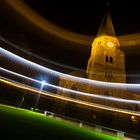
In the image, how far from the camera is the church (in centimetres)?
5235

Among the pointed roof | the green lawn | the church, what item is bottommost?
the green lawn

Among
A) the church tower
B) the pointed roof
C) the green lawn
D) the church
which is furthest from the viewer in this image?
the pointed roof

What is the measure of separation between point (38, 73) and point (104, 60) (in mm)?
17756

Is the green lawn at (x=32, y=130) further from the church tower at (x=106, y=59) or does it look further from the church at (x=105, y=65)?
the church tower at (x=106, y=59)

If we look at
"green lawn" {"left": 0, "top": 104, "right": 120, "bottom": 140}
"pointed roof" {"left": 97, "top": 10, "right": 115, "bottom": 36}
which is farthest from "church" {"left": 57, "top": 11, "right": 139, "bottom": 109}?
"green lawn" {"left": 0, "top": 104, "right": 120, "bottom": 140}

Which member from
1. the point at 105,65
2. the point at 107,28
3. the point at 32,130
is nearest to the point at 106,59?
the point at 105,65

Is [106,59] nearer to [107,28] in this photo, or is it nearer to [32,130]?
[107,28]

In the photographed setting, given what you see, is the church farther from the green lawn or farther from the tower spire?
the green lawn

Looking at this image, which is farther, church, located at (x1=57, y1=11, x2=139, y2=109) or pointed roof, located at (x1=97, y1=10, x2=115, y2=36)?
pointed roof, located at (x1=97, y1=10, x2=115, y2=36)

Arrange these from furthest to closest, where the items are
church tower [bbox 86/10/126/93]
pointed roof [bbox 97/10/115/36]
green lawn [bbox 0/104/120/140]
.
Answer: pointed roof [bbox 97/10/115/36]
church tower [bbox 86/10/126/93]
green lawn [bbox 0/104/120/140]

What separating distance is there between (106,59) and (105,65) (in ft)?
7.61

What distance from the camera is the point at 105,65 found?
57125 millimetres

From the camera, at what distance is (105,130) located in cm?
1931

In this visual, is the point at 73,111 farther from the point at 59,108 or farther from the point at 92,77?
the point at 92,77
